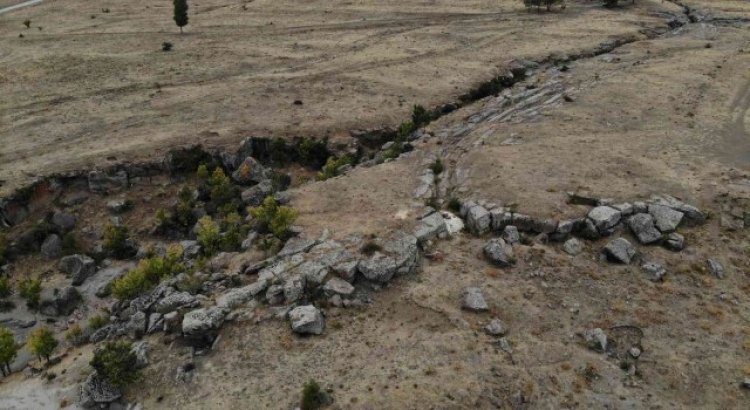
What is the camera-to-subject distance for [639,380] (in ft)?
67.2

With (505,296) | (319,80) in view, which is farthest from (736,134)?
(319,80)

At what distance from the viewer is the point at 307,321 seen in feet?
74.2

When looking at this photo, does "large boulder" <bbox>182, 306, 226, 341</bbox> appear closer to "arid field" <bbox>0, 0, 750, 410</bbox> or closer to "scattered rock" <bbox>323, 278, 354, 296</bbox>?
"arid field" <bbox>0, 0, 750, 410</bbox>

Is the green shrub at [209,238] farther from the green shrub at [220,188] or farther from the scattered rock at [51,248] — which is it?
the scattered rock at [51,248]

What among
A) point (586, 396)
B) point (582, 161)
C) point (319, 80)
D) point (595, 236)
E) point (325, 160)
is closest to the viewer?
point (586, 396)

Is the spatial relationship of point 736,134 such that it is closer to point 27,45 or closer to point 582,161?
point 582,161

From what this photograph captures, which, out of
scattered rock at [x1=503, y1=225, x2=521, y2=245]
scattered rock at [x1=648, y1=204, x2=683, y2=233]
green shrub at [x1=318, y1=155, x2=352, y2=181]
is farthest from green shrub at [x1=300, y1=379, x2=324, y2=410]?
scattered rock at [x1=648, y1=204, x2=683, y2=233]

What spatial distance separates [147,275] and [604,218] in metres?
23.9

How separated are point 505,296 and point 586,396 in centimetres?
571

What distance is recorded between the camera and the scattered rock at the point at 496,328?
22378 millimetres

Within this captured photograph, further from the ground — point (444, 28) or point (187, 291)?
point (444, 28)

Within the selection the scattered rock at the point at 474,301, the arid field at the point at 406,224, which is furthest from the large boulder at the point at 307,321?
the scattered rock at the point at 474,301

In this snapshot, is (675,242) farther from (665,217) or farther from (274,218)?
(274,218)

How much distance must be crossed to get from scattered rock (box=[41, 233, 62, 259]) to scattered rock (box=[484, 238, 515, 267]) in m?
27.3
